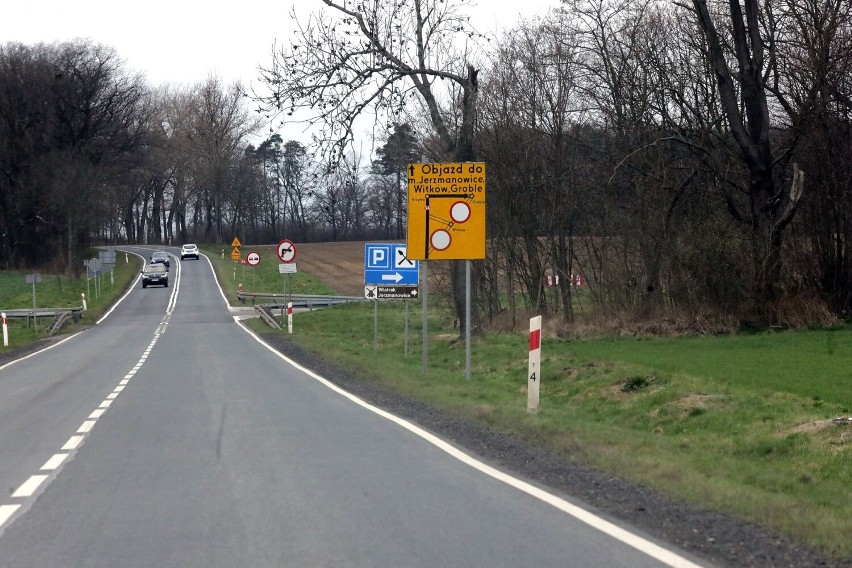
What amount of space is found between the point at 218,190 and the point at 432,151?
68247 millimetres

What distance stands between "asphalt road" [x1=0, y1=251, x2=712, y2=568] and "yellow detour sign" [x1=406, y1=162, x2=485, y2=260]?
378 cm

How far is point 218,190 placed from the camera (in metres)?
103

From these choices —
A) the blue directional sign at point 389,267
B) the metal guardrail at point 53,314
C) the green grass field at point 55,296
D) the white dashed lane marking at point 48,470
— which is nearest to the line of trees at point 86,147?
the green grass field at point 55,296

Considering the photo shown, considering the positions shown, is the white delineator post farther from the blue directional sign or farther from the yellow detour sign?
the blue directional sign

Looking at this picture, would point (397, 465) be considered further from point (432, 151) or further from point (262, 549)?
point (432, 151)

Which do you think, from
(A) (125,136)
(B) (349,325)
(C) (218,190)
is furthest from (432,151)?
(C) (218,190)

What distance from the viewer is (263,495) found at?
8773 millimetres

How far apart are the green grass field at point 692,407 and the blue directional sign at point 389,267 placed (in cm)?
205

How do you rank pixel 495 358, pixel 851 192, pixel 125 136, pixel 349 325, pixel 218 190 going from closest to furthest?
pixel 495 358 → pixel 851 192 → pixel 349 325 → pixel 125 136 → pixel 218 190

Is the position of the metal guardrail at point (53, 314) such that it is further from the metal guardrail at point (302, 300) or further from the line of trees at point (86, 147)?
the line of trees at point (86, 147)

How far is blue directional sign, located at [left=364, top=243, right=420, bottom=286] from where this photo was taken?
27.5m

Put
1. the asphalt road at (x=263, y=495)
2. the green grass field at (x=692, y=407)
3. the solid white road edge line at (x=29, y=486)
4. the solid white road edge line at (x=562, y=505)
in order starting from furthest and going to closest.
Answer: the green grass field at (x=692, y=407)
the solid white road edge line at (x=29, y=486)
the asphalt road at (x=263, y=495)
the solid white road edge line at (x=562, y=505)

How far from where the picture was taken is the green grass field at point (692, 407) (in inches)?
355

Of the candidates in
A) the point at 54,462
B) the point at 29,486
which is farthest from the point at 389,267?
the point at 29,486
